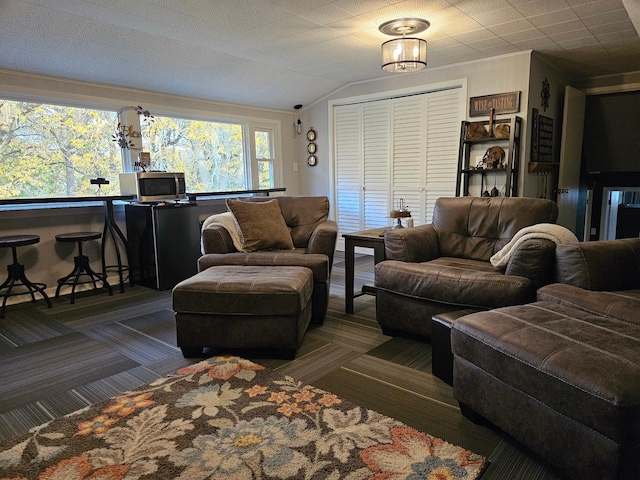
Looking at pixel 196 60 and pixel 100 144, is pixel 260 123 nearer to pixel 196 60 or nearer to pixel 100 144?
pixel 196 60

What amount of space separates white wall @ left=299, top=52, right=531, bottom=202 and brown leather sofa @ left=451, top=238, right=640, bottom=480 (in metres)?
2.64

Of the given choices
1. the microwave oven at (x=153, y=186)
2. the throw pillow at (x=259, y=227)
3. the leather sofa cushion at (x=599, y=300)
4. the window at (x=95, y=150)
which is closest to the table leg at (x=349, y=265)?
the throw pillow at (x=259, y=227)

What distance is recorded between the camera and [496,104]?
4.31 m

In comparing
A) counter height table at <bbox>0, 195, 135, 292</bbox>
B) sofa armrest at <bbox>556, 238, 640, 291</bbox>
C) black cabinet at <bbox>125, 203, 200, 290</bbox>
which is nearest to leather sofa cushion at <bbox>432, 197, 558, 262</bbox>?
sofa armrest at <bbox>556, 238, 640, 291</bbox>

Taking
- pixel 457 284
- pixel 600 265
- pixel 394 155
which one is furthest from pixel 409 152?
pixel 600 265

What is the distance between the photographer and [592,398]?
125cm

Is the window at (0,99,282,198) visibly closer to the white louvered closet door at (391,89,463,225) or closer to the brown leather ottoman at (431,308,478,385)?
the white louvered closet door at (391,89,463,225)

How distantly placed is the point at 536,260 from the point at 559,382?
1034 millimetres

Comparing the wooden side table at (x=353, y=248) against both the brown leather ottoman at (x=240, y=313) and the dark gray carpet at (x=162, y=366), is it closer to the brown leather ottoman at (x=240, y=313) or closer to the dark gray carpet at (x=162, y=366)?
the dark gray carpet at (x=162, y=366)

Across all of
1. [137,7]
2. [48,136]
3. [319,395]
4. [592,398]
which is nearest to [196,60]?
[137,7]

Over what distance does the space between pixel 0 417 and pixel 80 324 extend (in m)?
1.31

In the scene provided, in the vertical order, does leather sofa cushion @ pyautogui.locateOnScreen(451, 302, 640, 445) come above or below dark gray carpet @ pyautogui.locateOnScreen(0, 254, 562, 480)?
above

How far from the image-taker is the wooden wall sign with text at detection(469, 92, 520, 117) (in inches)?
164

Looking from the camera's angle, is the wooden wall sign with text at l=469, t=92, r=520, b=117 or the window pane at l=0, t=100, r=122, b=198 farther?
the wooden wall sign with text at l=469, t=92, r=520, b=117
